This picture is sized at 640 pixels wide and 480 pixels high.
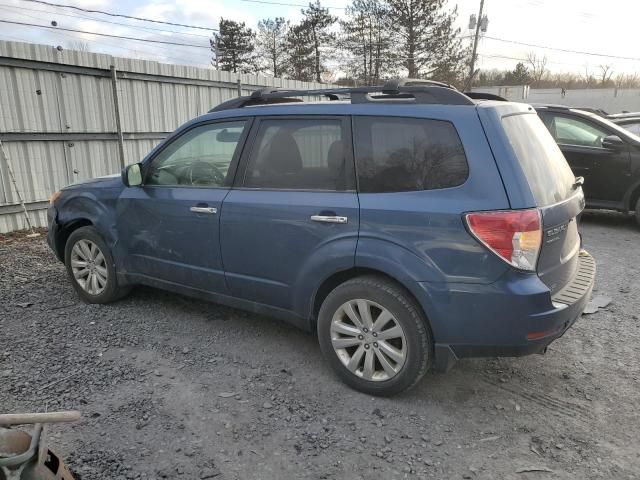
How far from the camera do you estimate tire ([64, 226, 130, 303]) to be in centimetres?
451

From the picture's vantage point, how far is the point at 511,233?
8.59 ft

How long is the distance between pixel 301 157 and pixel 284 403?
5.29ft

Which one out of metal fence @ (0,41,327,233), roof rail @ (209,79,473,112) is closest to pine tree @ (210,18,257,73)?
metal fence @ (0,41,327,233)

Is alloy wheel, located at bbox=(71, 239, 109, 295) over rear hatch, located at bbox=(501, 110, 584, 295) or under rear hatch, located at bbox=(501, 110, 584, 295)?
under

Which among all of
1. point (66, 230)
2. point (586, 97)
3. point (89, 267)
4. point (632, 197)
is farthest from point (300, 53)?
point (89, 267)

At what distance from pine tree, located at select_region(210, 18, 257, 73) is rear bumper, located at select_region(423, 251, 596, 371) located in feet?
134

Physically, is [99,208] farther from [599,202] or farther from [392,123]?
[599,202]

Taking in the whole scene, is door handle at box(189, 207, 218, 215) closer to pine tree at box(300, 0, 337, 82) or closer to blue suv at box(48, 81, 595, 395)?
blue suv at box(48, 81, 595, 395)

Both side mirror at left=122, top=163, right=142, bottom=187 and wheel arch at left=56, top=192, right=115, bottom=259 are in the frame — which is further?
wheel arch at left=56, top=192, right=115, bottom=259

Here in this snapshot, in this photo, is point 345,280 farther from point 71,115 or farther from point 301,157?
point 71,115

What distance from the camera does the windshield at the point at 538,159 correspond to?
2.82 m

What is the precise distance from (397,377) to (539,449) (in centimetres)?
84

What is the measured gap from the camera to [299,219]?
3273 millimetres

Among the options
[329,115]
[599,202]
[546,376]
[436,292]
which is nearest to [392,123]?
[329,115]
